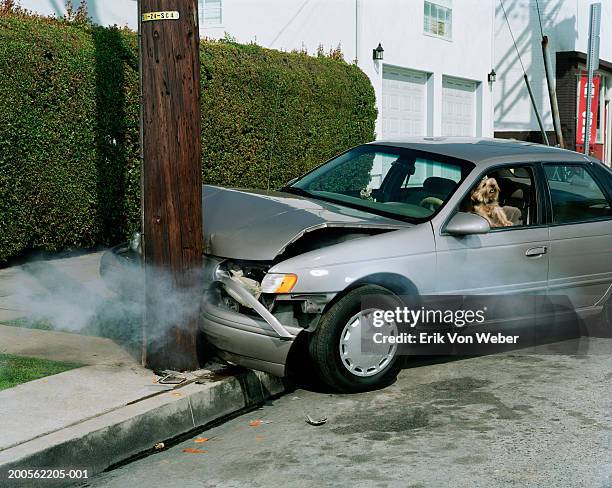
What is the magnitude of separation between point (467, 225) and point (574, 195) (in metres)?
1.46

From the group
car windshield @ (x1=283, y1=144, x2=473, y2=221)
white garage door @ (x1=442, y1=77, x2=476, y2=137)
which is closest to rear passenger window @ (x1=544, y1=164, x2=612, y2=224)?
car windshield @ (x1=283, y1=144, x2=473, y2=221)

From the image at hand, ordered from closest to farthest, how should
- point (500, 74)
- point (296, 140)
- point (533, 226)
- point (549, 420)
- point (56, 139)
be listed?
point (549, 420), point (533, 226), point (56, 139), point (296, 140), point (500, 74)

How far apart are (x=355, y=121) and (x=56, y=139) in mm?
6841

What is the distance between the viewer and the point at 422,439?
4898 millimetres

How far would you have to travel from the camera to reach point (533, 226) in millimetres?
6652

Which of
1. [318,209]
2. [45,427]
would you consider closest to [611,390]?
[318,209]

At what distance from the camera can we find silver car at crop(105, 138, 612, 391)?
5.54m

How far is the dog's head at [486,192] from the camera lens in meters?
6.55

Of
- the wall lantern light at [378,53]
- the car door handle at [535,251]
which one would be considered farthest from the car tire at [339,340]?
the wall lantern light at [378,53]

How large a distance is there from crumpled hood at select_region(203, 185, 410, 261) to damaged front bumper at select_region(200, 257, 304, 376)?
0.24 m

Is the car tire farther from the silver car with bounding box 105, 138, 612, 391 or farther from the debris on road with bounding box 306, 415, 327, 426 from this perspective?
the debris on road with bounding box 306, 415, 327, 426

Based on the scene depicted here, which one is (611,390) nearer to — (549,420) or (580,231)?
(549,420)

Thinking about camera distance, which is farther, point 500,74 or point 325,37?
point 500,74

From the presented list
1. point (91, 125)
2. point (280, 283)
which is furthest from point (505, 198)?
point (91, 125)
